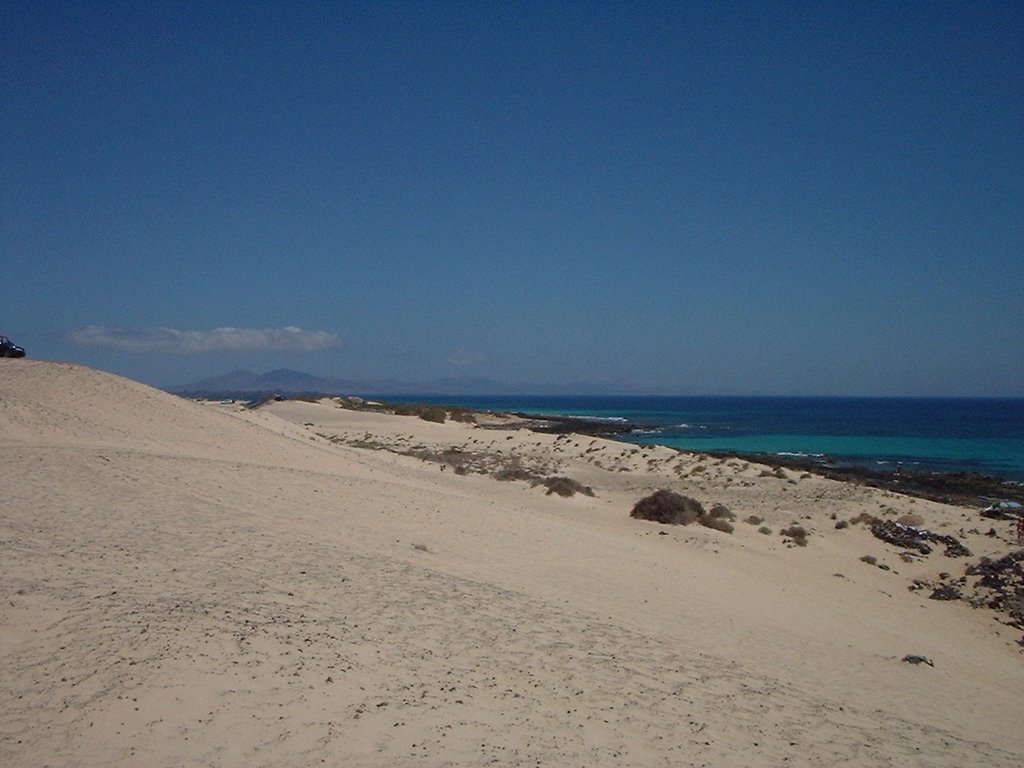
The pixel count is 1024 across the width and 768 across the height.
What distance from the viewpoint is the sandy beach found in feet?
20.4

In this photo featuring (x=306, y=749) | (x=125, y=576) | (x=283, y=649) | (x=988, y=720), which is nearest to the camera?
(x=306, y=749)

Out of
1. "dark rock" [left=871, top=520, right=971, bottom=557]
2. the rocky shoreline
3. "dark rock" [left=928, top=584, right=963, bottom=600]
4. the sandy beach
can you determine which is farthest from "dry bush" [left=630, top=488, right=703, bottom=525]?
the rocky shoreline

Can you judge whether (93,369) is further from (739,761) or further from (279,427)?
(739,761)

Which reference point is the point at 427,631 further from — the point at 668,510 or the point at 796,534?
the point at 796,534

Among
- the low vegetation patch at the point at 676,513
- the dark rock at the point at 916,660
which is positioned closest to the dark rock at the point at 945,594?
the low vegetation patch at the point at 676,513

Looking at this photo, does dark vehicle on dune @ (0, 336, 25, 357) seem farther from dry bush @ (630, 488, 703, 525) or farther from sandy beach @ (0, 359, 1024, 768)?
dry bush @ (630, 488, 703, 525)

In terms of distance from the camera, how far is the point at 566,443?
43625 mm

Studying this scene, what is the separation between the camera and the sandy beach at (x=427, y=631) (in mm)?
6223

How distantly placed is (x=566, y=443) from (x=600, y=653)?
34628 millimetres

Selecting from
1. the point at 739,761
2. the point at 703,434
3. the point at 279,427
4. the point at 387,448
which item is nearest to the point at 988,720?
the point at 739,761

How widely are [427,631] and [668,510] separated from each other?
49.6ft

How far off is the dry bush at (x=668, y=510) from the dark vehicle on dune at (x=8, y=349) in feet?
88.6

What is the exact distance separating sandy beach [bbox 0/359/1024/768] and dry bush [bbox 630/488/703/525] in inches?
33.4

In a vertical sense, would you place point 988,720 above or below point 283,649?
below
